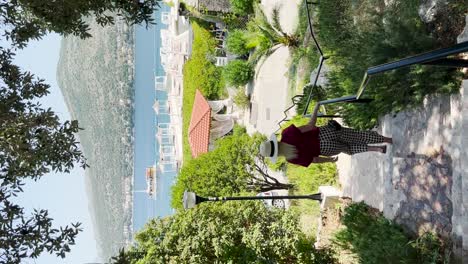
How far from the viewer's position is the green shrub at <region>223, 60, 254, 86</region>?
21.2m

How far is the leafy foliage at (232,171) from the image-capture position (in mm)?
15469

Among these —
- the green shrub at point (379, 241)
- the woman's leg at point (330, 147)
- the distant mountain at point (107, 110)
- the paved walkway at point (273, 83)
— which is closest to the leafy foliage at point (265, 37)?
the paved walkway at point (273, 83)

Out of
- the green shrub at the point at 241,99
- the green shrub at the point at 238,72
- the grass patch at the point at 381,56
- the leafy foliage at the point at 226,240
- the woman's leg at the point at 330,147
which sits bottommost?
the leafy foliage at the point at 226,240

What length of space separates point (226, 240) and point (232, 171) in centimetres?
552

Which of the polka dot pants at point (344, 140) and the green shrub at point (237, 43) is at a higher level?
the green shrub at point (237, 43)

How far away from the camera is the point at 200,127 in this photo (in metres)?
21.2

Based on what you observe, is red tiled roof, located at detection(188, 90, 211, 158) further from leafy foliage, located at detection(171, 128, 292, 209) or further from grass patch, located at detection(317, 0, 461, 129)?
grass patch, located at detection(317, 0, 461, 129)

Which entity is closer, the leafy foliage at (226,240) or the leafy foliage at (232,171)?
the leafy foliage at (226,240)

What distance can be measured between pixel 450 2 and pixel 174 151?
2737 cm

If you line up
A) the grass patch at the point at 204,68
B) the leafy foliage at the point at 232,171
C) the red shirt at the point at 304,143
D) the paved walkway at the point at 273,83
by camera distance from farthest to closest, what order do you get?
1. the grass patch at the point at 204,68
2. the paved walkway at the point at 273,83
3. the leafy foliage at the point at 232,171
4. the red shirt at the point at 304,143

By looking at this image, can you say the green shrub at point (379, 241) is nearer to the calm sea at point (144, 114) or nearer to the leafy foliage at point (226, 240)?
the leafy foliage at point (226, 240)

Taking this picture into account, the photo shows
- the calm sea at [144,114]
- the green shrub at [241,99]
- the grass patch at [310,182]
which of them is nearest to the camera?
the grass patch at [310,182]

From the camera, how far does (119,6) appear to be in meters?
6.04

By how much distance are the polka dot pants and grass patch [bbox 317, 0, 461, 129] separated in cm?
52
